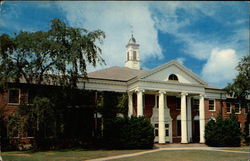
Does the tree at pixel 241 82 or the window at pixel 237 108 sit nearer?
the tree at pixel 241 82

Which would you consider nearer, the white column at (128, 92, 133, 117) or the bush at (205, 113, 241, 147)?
the bush at (205, 113, 241, 147)

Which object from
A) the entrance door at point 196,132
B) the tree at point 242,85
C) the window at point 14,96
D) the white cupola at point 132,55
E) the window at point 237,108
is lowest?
the entrance door at point 196,132

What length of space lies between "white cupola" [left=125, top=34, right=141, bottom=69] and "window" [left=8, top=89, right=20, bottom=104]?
20.9 metres

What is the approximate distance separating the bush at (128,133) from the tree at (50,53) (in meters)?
6.34

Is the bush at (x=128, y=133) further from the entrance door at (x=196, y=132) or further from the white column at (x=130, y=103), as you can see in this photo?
the entrance door at (x=196, y=132)

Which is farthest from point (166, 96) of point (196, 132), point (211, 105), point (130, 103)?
point (211, 105)

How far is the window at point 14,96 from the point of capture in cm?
2822

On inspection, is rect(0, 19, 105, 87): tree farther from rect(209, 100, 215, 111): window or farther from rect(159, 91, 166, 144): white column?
rect(209, 100, 215, 111): window

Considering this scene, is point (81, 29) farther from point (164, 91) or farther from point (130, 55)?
→ point (130, 55)

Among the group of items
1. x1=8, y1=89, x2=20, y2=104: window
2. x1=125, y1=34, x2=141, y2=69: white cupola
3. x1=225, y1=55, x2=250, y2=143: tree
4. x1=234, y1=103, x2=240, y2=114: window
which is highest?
x1=125, y1=34, x2=141, y2=69: white cupola

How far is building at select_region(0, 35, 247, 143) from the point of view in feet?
104

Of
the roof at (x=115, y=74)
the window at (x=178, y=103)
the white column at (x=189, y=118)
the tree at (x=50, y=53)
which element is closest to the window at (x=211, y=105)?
the white column at (x=189, y=118)

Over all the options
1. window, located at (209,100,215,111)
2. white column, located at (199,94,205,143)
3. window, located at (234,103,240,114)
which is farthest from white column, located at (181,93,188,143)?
window, located at (234,103,240,114)

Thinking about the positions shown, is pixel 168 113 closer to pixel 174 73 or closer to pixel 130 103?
pixel 174 73
